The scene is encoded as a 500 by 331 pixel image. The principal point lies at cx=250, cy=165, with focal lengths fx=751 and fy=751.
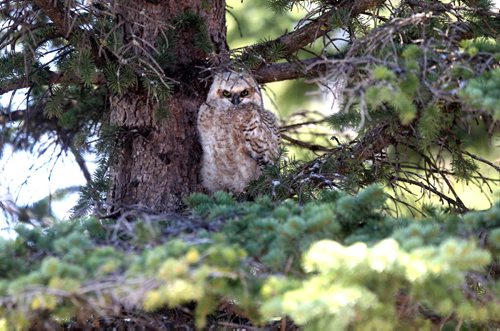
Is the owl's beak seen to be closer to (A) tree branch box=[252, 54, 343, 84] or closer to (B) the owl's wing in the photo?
(B) the owl's wing

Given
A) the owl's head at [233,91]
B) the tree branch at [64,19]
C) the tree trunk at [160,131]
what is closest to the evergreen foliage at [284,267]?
the tree branch at [64,19]

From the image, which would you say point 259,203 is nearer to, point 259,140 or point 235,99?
point 259,140

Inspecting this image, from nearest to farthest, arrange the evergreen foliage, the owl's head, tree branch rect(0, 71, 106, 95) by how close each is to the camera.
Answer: the evergreen foliage < tree branch rect(0, 71, 106, 95) < the owl's head

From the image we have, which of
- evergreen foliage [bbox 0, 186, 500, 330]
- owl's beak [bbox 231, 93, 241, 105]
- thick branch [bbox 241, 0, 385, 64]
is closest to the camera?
evergreen foliage [bbox 0, 186, 500, 330]

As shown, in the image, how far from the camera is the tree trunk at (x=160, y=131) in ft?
15.7

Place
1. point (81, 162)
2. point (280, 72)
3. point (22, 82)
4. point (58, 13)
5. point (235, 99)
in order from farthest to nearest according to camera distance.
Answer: point (81, 162), point (235, 99), point (280, 72), point (22, 82), point (58, 13)

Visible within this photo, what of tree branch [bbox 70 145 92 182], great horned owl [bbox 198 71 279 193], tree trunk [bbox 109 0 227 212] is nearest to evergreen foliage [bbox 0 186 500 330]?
tree trunk [bbox 109 0 227 212]

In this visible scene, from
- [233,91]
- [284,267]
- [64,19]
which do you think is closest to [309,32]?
[233,91]

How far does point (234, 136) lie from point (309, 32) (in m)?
0.90

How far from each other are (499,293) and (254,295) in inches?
37.6

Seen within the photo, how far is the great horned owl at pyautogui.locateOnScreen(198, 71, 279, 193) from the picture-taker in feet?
16.5

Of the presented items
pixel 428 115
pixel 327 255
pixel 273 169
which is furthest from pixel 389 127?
pixel 327 255

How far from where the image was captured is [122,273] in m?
2.72

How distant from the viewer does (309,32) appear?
4.89 metres
